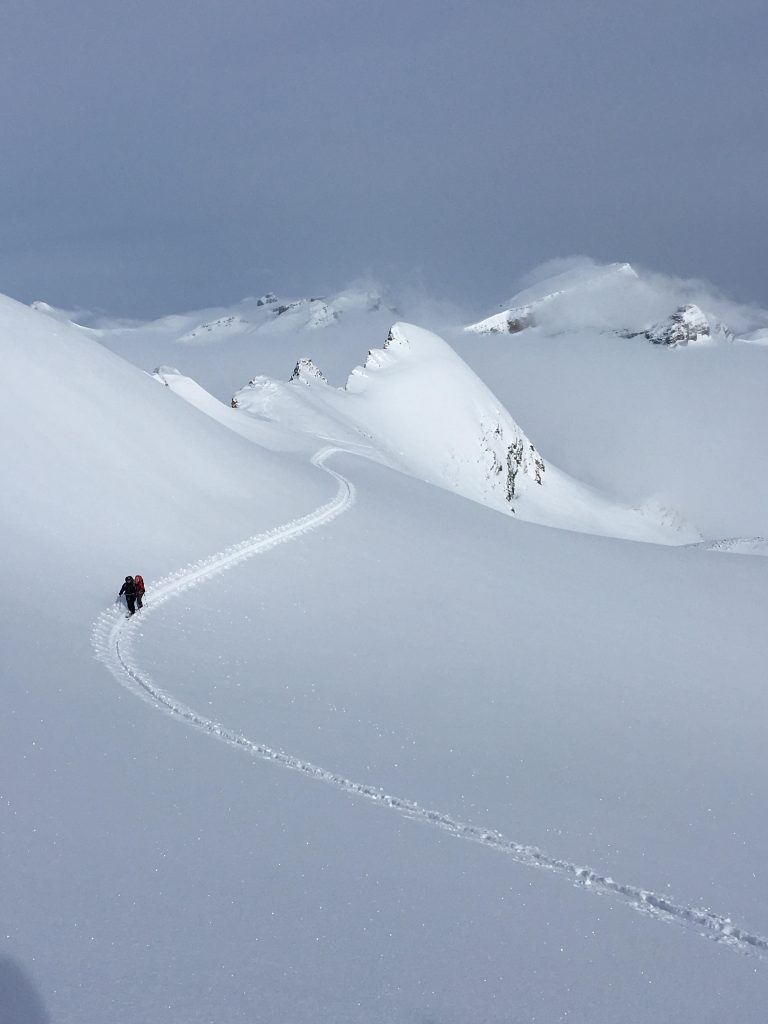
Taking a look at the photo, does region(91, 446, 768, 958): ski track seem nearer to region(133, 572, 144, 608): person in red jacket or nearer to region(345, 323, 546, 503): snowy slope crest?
region(133, 572, 144, 608): person in red jacket

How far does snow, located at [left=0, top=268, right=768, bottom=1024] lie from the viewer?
680 centimetres

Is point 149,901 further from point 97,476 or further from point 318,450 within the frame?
point 318,450

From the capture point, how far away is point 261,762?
420 inches

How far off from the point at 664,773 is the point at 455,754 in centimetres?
352

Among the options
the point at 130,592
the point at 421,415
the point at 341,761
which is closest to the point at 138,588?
the point at 130,592

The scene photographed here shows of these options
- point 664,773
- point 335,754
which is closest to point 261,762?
point 335,754

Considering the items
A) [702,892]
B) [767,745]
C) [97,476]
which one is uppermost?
[97,476]

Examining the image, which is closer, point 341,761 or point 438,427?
point 341,761

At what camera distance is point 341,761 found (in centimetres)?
1120

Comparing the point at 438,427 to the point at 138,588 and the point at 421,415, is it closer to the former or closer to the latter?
the point at 421,415

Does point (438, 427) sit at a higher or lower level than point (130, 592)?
higher

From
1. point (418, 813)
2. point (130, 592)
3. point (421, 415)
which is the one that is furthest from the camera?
point (421, 415)

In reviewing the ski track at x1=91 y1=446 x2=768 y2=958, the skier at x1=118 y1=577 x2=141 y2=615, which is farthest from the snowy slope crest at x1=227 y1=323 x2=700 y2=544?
the ski track at x1=91 y1=446 x2=768 y2=958

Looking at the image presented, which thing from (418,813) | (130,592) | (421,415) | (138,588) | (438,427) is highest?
(421,415)
